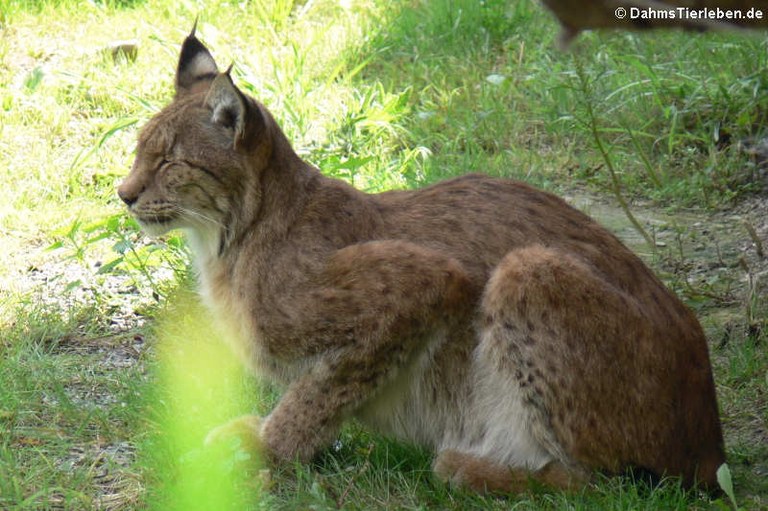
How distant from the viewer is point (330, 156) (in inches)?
278

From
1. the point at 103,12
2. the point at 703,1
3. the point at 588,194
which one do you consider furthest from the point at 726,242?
the point at 103,12

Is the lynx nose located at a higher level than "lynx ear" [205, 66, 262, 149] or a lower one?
lower

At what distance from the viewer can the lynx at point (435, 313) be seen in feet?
13.8

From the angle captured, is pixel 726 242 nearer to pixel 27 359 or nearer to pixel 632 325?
pixel 632 325

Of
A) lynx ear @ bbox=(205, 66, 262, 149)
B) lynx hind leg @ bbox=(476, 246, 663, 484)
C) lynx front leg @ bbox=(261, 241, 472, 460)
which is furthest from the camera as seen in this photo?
lynx ear @ bbox=(205, 66, 262, 149)

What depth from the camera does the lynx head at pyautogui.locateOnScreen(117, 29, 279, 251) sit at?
15.1ft

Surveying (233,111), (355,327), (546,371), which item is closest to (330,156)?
(233,111)

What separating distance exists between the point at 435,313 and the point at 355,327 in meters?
0.30

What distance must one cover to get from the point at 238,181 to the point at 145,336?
5.01 ft

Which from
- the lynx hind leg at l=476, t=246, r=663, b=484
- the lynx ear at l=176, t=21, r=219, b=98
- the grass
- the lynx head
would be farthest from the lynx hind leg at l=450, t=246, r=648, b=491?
the lynx ear at l=176, t=21, r=219, b=98

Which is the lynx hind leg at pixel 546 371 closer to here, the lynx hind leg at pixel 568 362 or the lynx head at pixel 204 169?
the lynx hind leg at pixel 568 362

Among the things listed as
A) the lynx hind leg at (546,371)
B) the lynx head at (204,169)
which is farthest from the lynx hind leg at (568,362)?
the lynx head at (204,169)

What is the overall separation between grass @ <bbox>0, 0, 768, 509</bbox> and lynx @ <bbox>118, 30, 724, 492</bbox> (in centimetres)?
18

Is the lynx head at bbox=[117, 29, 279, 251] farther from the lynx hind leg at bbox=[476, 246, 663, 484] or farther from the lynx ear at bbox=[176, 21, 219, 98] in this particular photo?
the lynx hind leg at bbox=[476, 246, 663, 484]
